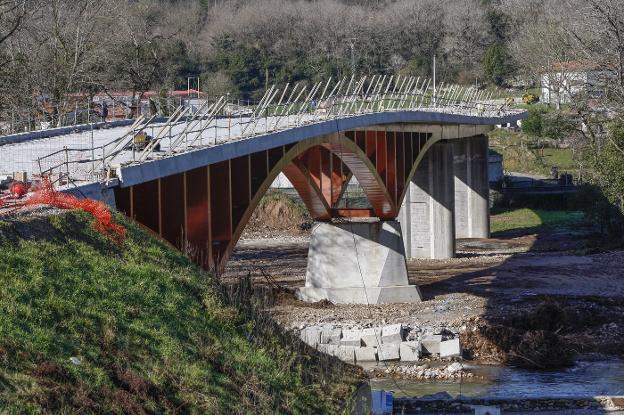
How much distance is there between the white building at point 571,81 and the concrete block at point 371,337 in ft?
147

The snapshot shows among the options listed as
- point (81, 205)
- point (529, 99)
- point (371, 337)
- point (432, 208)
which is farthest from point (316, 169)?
point (529, 99)

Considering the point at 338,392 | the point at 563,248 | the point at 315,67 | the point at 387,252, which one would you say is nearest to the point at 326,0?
the point at 315,67

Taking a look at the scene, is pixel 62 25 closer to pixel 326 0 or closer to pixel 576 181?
pixel 576 181

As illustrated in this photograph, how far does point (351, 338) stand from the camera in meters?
38.5

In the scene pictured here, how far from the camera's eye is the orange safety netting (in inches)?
740

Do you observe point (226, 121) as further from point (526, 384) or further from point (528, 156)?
point (528, 156)

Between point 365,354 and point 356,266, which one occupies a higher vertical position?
point 356,266

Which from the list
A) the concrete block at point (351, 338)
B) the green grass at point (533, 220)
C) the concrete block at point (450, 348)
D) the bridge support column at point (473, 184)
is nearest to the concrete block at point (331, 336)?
the concrete block at point (351, 338)

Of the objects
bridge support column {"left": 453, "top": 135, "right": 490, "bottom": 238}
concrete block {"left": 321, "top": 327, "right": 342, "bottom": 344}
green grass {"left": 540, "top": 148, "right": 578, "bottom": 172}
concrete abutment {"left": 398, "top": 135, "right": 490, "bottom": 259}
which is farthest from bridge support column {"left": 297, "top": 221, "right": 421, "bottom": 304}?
green grass {"left": 540, "top": 148, "right": 578, "bottom": 172}

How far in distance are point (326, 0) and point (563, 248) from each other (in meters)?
95.9

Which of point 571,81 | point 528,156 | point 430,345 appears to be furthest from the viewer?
point 528,156

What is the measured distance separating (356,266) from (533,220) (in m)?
35.5

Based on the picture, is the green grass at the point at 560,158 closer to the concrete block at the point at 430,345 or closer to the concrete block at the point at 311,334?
the concrete block at the point at 311,334

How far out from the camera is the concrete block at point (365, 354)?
120 ft
